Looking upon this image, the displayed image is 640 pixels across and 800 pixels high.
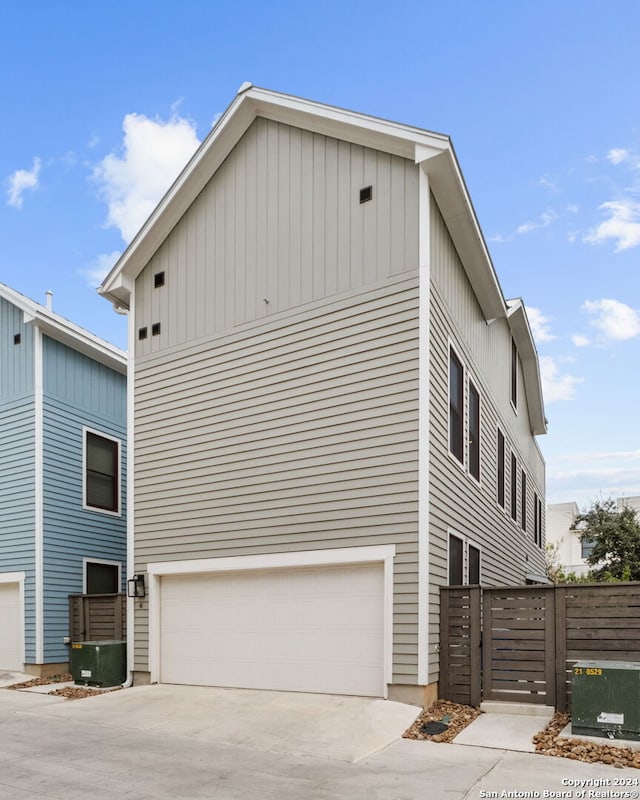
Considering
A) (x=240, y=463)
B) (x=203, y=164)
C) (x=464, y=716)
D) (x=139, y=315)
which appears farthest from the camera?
(x=139, y=315)

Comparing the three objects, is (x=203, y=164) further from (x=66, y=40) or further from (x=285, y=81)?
(x=66, y=40)

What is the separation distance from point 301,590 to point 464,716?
2.80 m

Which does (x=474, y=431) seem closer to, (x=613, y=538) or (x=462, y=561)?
(x=462, y=561)

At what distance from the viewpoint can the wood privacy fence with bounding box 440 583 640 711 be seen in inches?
367

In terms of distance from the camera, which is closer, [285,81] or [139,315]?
[285,81]

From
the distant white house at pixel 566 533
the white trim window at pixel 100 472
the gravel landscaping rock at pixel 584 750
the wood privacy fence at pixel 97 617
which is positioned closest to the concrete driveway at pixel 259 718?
the gravel landscaping rock at pixel 584 750

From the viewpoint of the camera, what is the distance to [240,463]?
11.9 meters

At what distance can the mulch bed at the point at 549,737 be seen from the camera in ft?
24.6

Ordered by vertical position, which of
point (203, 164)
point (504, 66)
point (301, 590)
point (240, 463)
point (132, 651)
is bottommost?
point (132, 651)

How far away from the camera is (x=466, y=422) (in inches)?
512

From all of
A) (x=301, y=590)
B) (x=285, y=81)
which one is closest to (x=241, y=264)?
(x=285, y=81)

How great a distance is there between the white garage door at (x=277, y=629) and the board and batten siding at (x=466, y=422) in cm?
93

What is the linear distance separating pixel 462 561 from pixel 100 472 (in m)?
8.98

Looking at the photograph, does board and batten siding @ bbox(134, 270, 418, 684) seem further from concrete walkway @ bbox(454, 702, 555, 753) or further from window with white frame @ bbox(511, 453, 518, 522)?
window with white frame @ bbox(511, 453, 518, 522)
